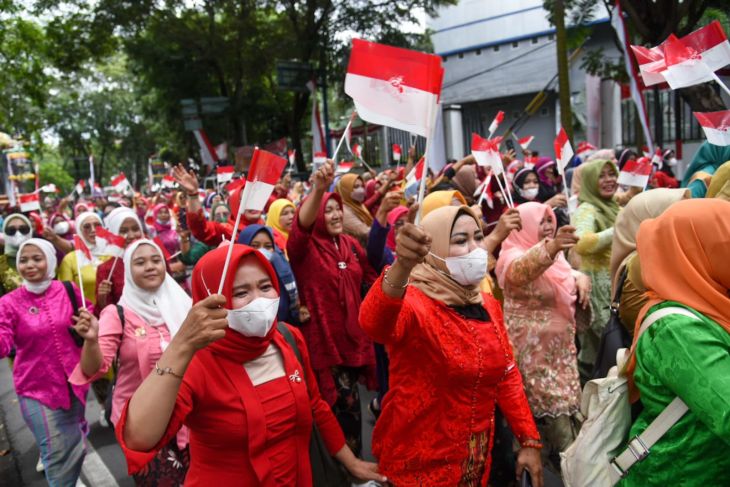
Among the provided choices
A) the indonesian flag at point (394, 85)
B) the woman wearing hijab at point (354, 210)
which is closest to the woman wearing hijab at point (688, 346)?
the indonesian flag at point (394, 85)

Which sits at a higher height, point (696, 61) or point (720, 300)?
point (696, 61)

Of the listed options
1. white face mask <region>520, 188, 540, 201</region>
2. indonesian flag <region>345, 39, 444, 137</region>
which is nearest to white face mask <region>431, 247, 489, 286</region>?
indonesian flag <region>345, 39, 444, 137</region>

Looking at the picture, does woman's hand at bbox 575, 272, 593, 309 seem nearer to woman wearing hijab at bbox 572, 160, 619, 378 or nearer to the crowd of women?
the crowd of women

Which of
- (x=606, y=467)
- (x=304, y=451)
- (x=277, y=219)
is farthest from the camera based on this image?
(x=277, y=219)

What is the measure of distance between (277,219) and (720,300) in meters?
4.03

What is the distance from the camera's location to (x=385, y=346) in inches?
105

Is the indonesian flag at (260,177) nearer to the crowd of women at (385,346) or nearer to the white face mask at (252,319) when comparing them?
the crowd of women at (385,346)

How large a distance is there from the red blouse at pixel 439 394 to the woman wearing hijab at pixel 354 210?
9.75 ft

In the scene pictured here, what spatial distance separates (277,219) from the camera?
5.37 meters

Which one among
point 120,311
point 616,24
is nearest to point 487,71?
point 616,24

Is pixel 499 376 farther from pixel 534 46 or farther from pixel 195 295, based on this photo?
pixel 534 46

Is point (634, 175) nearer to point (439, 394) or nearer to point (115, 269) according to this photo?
point (439, 394)

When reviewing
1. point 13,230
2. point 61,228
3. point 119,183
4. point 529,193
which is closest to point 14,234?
point 13,230

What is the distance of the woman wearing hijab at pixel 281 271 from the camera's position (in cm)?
382
